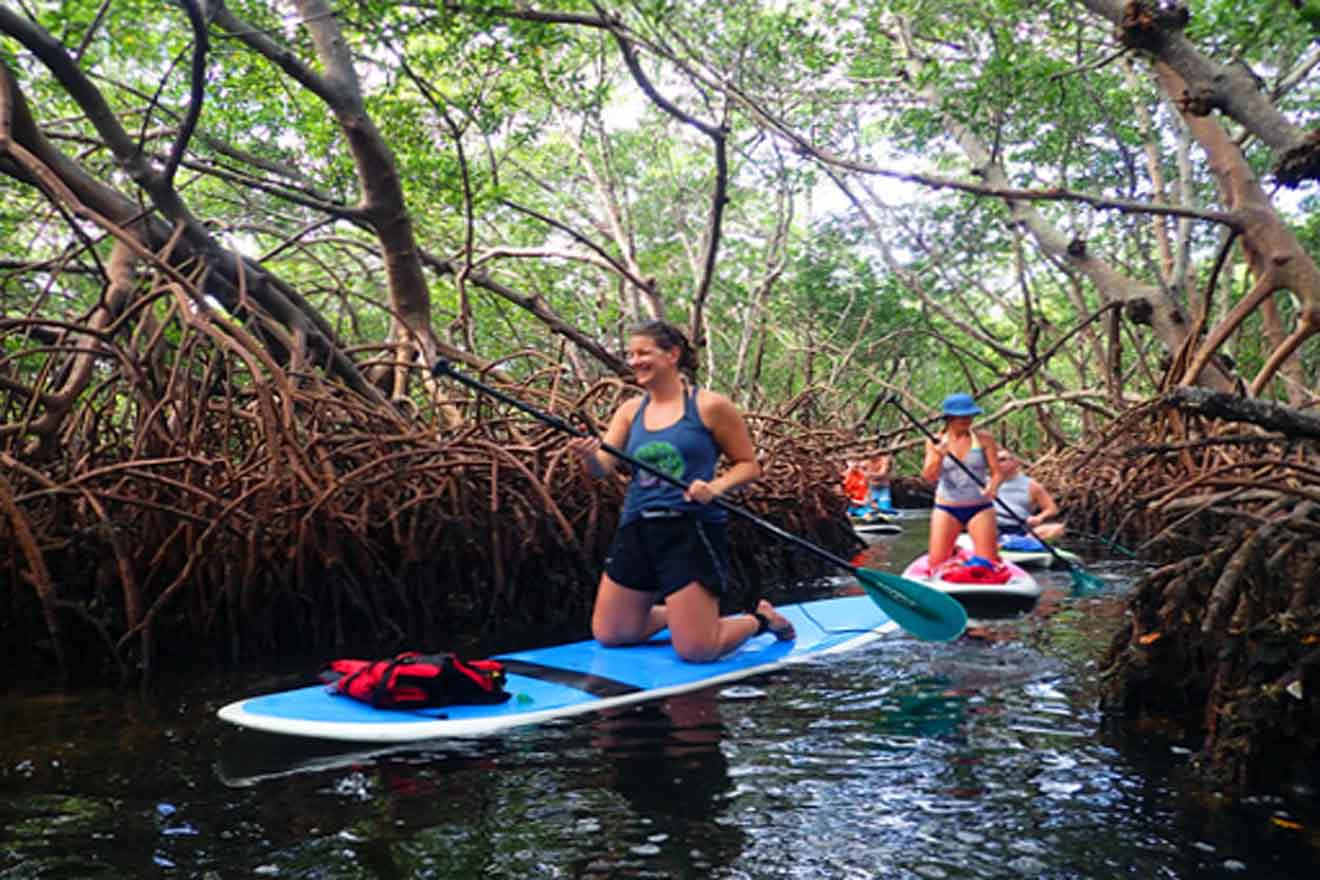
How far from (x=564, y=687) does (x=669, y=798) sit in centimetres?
104

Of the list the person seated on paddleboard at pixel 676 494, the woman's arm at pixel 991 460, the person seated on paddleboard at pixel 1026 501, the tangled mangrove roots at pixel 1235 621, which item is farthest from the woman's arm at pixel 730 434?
the person seated on paddleboard at pixel 1026 501

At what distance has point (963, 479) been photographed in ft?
21.3

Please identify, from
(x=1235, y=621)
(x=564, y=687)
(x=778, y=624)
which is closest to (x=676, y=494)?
(x=564, y=687)

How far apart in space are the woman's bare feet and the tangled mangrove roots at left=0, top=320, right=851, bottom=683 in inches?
51.4

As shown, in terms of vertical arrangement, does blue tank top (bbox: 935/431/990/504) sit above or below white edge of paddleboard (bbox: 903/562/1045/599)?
above

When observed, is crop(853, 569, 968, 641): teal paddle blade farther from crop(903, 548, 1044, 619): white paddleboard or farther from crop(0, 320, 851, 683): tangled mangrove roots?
crop(0, 320, 851, 683): tangled mangrove roots

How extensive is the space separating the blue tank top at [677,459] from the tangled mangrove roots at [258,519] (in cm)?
127

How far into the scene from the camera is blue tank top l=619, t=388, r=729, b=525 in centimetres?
417

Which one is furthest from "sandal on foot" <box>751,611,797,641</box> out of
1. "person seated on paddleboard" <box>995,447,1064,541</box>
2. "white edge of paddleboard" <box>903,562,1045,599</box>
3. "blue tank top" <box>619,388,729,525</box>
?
"person seated on paddleboard" <box>995,447,1064,541</box>

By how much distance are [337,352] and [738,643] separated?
9.36ft

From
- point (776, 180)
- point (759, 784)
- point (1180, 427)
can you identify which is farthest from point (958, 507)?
point (776, 180)

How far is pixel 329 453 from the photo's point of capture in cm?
520

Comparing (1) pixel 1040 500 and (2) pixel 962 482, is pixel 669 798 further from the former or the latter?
(1) pixel 1040 500

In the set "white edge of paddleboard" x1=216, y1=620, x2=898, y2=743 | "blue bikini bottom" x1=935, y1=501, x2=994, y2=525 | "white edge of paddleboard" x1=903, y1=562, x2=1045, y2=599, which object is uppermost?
"blue bikini bottom" x1=935, y1=501, x2=994, y2=525
